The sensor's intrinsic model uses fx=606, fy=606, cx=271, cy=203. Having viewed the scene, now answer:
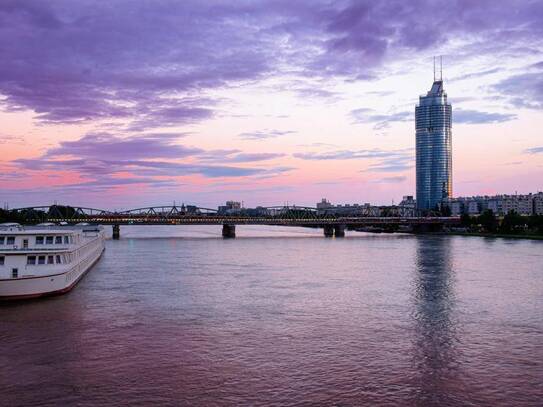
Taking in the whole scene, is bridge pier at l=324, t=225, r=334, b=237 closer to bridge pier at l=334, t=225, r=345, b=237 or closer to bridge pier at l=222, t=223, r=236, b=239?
bridge pier at l=334, t=225, r=345, b=237

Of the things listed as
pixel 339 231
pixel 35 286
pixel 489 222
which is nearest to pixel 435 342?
pixel 35 286

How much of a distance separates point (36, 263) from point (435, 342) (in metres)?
24.3

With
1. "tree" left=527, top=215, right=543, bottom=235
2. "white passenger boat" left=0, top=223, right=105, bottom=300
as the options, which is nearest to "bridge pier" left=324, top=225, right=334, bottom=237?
"tree" left=527, top=215, right=543, bottom=235

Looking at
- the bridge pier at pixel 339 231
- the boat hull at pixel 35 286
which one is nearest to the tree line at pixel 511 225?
the bridge pier at pixel 339 231

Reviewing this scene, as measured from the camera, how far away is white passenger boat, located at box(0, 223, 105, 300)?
115ft

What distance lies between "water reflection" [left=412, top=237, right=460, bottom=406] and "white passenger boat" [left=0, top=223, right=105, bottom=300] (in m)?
21.9

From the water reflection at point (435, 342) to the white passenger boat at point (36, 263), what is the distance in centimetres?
2188

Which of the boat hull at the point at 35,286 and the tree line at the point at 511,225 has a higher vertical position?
the tree line at the point at 511,225

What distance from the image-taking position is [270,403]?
18.4 m

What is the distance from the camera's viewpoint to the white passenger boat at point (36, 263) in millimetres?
35156

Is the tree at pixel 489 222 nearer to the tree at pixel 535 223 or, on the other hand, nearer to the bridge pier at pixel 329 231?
the tree at pixel 535 223

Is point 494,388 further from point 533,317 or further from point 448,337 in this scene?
point 533,317

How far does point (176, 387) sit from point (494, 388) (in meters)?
10.4

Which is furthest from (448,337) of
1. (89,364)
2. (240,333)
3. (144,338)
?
(89,364)
